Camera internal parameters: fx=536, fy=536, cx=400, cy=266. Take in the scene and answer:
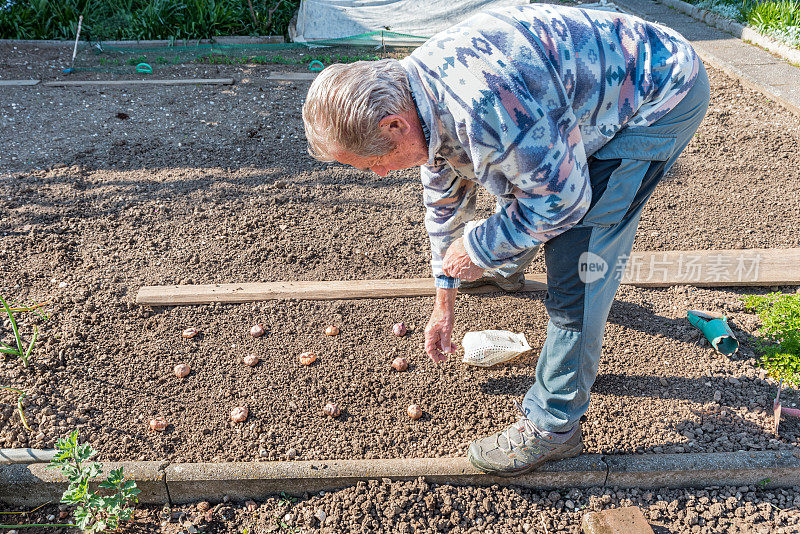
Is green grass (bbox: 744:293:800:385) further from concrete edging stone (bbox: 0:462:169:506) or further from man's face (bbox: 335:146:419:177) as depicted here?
concrete edging stone (bbox: 0:462:169:506)

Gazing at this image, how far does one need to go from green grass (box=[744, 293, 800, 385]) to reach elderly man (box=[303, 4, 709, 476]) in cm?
125

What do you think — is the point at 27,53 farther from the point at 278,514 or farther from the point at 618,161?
the point at 618,161

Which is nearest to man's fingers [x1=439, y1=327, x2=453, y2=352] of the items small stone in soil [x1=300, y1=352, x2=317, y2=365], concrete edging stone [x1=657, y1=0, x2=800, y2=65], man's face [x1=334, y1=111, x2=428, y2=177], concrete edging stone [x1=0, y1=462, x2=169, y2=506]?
small stone in soil [x1=300, y1=352, x2=317, y2=365]

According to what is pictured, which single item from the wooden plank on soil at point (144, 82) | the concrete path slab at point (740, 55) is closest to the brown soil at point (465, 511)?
the concrete path slab at point (740, 55)

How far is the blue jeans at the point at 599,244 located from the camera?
157 cm

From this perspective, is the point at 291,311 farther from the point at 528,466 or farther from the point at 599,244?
the point at 599,244

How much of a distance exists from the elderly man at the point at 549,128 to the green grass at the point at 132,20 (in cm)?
659

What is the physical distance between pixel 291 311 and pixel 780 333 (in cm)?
241

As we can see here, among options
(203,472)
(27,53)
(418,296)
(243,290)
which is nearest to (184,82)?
(27,53)

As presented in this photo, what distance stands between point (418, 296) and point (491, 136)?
1.64 m

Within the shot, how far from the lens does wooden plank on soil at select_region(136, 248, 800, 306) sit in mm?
2857

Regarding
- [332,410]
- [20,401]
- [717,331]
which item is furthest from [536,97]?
[20,401]

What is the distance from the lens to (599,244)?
1621 millimetres

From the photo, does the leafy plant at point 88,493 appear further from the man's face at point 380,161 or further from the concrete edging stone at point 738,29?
the concrete edging stone at point 738,29
